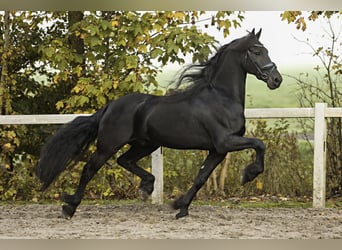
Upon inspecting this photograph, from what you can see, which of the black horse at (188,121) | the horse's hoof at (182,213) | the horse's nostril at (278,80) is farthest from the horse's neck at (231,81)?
the horse's hoof at (182,213)

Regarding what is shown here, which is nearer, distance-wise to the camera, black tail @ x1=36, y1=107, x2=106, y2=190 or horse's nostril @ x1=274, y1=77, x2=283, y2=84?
horse's nostril @ x1=274, y1=77, x2=283, y2=84

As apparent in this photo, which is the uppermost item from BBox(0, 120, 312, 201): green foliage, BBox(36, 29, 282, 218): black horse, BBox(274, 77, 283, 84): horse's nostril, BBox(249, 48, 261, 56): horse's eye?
BBox(249, 48, 261, 56): horse's eye

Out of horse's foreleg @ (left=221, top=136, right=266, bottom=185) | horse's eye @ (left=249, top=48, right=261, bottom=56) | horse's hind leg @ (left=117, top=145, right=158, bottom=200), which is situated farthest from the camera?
horse's hind leg @ (left=117, top=145, right=158, bottom=200)

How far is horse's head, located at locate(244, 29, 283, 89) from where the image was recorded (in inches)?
244

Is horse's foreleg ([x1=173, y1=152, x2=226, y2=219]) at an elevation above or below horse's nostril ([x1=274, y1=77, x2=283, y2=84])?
below

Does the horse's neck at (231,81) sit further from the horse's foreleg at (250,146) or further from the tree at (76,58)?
the tree at (76,58)

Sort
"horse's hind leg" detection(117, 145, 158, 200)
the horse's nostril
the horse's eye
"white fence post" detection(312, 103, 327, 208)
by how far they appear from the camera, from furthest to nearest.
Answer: "white fence post" detection(312, 103, 327, 208) < "horse's hind leg" detection(117, 145, 158, 200) < the horse's eye < the horse's nostril

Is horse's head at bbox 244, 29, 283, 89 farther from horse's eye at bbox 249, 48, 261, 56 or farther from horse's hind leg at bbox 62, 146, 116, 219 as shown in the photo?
horse's hind leg at bbox 62, 146, 116, 219

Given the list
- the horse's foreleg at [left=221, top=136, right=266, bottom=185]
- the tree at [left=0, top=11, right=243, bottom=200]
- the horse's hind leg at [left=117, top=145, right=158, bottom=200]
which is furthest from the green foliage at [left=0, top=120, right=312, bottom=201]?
the horse's foreleg at [left=221, top=136, right=266, bottom=185]

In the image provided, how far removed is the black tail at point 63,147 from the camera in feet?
21.2

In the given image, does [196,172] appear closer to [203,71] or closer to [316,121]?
[316,121]

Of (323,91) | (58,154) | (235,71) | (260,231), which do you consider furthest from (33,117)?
(323,91)

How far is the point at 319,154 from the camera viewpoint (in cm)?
742

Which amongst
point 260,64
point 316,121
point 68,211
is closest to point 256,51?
point 260,64
